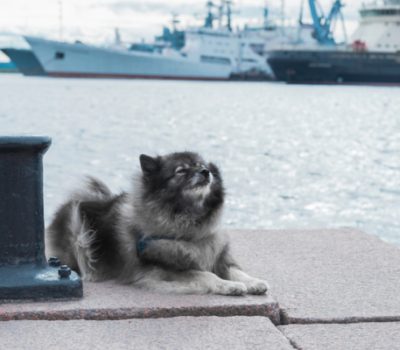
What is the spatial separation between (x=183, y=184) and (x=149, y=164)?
0.59 feet

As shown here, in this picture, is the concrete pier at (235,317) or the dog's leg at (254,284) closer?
the concrete pier at (235,317)

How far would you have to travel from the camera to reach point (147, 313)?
3121 mm

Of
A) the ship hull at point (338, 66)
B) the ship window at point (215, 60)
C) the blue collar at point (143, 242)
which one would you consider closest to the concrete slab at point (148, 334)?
the blue collar at point (143, 242)

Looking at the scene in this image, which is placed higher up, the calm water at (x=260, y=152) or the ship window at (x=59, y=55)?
the ship window at (x=59, y=55)

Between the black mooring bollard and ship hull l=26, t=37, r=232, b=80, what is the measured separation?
2860 inches

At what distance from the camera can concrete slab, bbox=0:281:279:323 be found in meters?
3.07

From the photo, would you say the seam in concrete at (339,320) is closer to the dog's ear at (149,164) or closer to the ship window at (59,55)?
the dog's ear at (149,164)

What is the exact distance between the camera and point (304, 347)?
2.82m

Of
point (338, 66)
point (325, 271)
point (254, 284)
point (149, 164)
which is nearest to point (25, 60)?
point (338, 66)

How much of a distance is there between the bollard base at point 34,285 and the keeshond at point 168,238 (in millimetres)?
308

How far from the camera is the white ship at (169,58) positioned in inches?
2987

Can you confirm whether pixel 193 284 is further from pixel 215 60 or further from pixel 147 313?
pixel 215 60

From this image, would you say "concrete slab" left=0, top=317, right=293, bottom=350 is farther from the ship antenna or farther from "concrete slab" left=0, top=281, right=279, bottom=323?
the ship antenna

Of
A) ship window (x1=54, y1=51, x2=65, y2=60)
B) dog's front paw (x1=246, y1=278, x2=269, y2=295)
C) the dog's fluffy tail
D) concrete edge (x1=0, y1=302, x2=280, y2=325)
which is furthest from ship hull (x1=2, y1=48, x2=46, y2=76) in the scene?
concrete edge (x1=0, y1=302, x2=280, y2=325)
